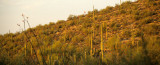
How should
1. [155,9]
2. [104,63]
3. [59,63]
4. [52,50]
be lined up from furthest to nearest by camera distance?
[155,9], [52,50], [59,63], [104,63]

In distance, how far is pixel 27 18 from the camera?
7.53ft

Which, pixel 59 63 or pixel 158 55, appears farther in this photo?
pixel 59 63

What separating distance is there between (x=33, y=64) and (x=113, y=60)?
226 cm

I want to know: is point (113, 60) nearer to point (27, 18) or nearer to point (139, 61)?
point (139, 61)

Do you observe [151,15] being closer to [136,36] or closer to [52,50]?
Answer: [136,36]

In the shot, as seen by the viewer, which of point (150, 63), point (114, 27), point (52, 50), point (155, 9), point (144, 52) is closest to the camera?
point (150, 63)

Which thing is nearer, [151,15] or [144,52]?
[144,52]

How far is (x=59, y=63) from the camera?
106 inches

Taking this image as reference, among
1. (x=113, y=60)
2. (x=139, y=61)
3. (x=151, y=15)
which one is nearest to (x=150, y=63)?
(x=139, y=61)

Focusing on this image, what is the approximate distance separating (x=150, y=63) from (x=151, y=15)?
4.35 metres

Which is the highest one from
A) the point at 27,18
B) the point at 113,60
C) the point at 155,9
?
the point at 155,9

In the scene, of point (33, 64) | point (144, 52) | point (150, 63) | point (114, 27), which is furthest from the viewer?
point (114, 27)

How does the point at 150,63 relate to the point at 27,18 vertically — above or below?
below

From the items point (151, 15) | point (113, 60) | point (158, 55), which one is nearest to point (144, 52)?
point (158, 55)
